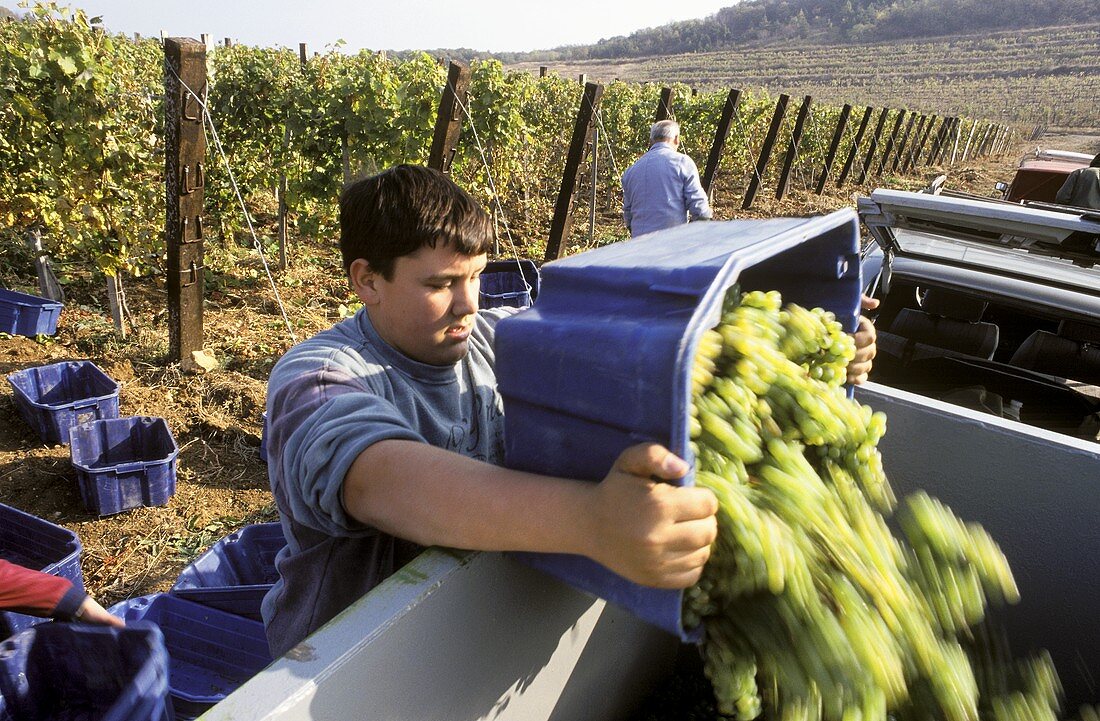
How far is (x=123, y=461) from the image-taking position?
14.4 feet

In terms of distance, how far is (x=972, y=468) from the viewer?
6.37 feet

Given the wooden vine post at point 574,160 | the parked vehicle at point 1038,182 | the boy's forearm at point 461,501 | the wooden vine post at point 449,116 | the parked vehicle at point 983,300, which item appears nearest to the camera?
the boy's forearm at point 461,501

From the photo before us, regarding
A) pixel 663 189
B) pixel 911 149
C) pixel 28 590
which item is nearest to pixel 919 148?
pixel 911 149

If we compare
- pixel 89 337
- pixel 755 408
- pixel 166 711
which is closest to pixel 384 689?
pixel 755 408

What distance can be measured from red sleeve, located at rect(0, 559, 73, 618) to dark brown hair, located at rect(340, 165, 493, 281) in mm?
1786

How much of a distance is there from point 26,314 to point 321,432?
611cm

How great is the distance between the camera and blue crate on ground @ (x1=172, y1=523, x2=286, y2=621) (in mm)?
2924

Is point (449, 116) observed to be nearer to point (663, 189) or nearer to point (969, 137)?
point (663, 189)

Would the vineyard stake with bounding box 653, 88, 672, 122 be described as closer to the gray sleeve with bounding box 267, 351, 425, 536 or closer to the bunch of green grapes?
the bunch of green grapes

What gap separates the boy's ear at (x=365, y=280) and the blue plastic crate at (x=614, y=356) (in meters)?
0.48

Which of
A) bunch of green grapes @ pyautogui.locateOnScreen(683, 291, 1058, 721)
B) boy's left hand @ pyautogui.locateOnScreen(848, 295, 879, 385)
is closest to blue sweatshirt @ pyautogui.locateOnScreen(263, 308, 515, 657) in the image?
bunch of green grapes @ pyautogui.locateOnScreen(683, 291, 1058, 721)

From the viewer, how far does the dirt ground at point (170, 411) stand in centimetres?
392

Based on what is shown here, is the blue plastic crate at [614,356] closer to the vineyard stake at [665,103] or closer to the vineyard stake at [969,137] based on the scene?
the vineyard stake at [665,103]

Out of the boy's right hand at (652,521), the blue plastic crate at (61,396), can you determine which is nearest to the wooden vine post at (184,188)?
the blue plastic crate at (61,396)
